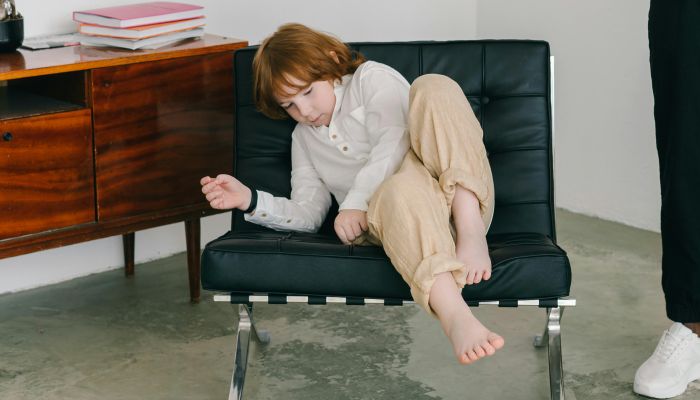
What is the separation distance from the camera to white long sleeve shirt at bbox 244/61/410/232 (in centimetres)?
225

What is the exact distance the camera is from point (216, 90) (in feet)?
9.08

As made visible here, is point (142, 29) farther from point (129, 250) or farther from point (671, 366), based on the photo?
point (671, 366)

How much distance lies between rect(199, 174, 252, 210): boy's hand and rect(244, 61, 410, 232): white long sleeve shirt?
0.04 m

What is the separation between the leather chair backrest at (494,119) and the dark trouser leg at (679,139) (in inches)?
10.5

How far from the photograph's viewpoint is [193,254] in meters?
2.93

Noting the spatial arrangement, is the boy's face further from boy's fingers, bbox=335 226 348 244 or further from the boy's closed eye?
boy's fingers, bbox=335 226 348 244

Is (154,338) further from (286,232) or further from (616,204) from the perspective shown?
(616,204)

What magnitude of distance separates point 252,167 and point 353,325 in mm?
531

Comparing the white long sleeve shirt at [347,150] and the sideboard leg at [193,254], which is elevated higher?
the white long sleeve shirt at [347,150]

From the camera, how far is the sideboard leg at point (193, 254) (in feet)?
9.46

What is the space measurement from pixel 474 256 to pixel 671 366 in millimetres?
644

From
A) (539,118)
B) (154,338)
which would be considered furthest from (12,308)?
(539,118)

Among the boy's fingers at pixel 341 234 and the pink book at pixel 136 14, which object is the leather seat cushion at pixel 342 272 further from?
the pink book at pixel 136 14

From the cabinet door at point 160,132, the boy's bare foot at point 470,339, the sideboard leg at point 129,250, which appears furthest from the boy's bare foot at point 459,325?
the sideboard leg at point 129,250
